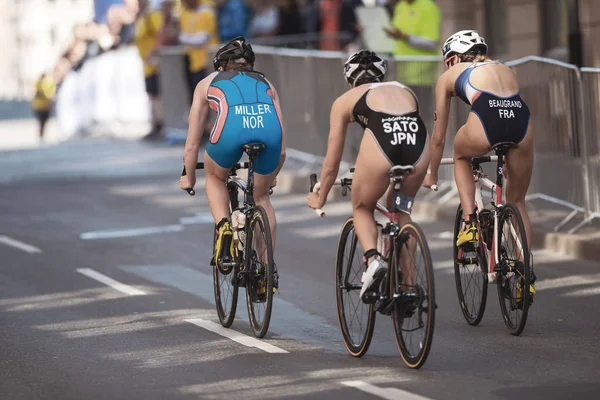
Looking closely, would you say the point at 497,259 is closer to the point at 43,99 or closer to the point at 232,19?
the point at 232,19

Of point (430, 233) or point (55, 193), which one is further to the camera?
point (55, 193)

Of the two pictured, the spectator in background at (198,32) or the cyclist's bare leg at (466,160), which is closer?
the cyclist's bare leg at (466,160)

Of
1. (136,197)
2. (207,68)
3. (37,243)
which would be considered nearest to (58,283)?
(37,243)

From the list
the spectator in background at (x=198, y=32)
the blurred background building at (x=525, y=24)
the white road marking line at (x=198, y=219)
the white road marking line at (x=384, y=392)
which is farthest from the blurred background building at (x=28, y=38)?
the white road marking line at (x=384, y=392)

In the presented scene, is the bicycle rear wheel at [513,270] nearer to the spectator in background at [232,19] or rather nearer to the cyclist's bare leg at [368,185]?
the cyclist's bare leg at [368,185]

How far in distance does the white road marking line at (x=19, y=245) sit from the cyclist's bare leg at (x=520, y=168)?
A: 20.7ft

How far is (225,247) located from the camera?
10812 millimetres

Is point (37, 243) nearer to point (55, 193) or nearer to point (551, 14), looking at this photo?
point (55, 193)

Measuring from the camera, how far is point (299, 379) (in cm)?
905

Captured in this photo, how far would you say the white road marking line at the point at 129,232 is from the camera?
1639cm

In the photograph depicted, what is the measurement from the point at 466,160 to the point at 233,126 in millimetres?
1631

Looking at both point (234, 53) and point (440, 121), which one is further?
point (234, 53)

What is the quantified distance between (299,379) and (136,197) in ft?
35.4

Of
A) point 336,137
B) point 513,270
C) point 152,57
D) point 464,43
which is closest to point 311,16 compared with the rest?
point 152,57
